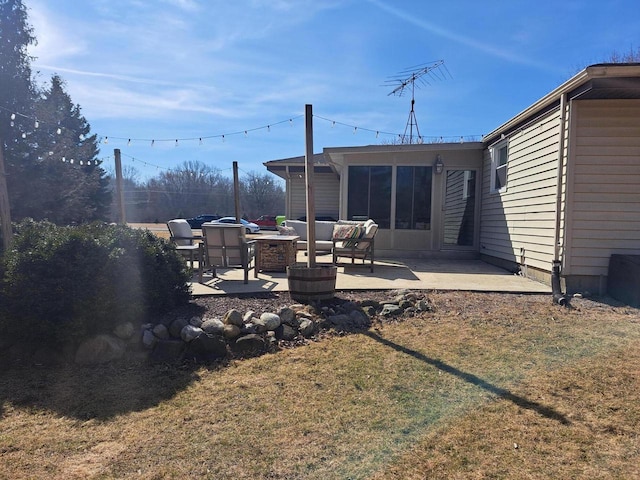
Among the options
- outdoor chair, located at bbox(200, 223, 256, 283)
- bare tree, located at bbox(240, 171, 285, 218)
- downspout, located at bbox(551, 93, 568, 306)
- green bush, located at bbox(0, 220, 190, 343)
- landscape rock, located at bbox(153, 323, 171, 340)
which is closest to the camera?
green bush, located at bbox(0, 220, 190, 343)

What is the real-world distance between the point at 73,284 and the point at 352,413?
7.90 feet

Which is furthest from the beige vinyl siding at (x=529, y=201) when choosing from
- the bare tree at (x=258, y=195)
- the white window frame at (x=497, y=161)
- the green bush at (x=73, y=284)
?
the bare tree at (x=258, y=195)

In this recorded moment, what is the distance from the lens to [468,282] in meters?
5.81

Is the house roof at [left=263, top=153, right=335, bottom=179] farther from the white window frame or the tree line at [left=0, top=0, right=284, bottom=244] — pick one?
the white window frame

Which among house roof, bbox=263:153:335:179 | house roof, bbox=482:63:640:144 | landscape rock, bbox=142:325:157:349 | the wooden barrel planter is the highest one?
house roof, bbox=263:153:335:179

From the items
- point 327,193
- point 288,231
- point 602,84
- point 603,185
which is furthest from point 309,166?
point 327,193

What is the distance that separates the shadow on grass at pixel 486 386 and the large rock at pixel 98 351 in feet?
7.24

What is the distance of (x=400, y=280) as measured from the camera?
5.83 metres

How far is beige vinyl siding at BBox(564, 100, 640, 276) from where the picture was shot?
5.14 meters

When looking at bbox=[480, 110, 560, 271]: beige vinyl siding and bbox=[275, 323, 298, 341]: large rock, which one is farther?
bbox=[480, 110, 560, 271]: beige vinyl siding

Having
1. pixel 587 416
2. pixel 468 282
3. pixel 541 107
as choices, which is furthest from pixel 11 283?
pixel 541 107

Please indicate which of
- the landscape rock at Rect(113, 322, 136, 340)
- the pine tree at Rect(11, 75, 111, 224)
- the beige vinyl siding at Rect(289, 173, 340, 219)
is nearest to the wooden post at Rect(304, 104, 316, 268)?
the landscape rock at Rect(113, 322, 136, 340)

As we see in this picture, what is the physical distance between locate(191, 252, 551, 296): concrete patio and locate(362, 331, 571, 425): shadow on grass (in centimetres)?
191

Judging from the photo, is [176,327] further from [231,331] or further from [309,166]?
[309,166]
